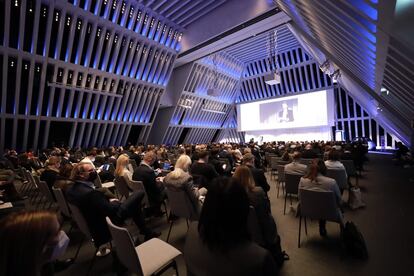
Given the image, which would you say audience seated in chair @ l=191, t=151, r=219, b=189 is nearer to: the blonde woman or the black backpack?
the blonde woman

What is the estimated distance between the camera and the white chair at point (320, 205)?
3.07 metres

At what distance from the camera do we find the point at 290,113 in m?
21.2

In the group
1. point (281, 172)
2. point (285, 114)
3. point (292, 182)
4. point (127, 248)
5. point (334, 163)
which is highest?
point (285, 114)

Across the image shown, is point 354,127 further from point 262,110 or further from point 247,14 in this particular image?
point 247,14

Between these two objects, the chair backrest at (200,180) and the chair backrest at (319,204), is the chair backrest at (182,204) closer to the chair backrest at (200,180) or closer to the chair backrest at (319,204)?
the chair backrest at (200,180)

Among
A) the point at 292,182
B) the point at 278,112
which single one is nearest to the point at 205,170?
the point at 292,182

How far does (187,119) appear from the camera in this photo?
78.4ft

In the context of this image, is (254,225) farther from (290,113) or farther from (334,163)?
(290,113)

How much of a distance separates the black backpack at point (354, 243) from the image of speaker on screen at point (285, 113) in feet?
62.9

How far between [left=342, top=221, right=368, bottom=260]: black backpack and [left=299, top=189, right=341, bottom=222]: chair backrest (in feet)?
0.83

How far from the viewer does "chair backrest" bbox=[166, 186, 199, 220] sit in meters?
3.40

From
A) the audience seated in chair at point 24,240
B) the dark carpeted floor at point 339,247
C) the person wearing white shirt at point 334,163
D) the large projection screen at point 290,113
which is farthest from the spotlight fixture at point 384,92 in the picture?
the large projection screen at point 290,113

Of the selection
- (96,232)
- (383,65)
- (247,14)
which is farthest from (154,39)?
(96,232)

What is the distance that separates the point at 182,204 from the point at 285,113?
66.5 feet
